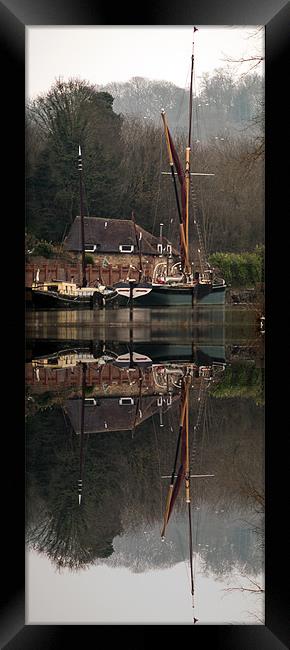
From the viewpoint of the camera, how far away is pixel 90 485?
2.22m

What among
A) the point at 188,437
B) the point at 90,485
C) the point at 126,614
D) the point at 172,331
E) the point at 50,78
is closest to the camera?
the point at 126,614

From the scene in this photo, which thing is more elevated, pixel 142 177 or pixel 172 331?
pixel 142 177

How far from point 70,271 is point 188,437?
8.67 metres

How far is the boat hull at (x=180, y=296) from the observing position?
11.3 meters

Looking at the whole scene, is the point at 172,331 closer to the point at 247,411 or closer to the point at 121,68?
the point at 121,68

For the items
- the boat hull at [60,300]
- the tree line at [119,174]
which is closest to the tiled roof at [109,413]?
the boat hull at [60,300]

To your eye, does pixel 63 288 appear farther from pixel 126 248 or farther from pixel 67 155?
pixel 67 155

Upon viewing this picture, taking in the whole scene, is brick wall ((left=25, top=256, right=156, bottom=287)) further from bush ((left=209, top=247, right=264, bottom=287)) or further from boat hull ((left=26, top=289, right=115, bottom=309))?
bush ((left=209, top=247, right=264, bottom=287))

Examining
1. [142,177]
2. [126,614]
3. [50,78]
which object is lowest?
[126,614]

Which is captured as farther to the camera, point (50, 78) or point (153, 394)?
point (50, 78)

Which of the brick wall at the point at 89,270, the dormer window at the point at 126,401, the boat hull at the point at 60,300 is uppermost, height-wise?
the brick wall at the point at 89,270

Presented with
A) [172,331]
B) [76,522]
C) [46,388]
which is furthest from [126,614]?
[172,331]

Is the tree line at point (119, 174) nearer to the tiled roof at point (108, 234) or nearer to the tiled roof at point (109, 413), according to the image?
the tiled roof at point (108, 234)

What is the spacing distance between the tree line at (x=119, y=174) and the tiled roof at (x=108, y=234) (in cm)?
9
